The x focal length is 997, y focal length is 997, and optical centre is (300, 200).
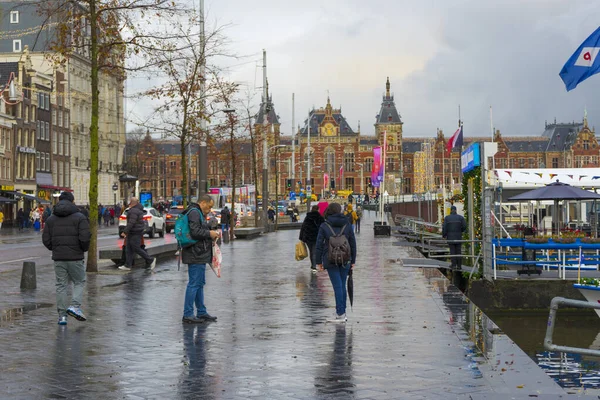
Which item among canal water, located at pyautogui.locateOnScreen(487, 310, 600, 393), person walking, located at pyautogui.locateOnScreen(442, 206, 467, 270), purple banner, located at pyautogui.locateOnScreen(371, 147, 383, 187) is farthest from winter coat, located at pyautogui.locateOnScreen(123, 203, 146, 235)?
purple banner, located at pyautogui.locateOnScreen(371, 147, 383, 187)

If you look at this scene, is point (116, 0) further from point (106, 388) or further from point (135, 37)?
point (106, 388)

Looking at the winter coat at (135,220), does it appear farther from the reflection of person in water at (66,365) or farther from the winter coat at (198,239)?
the reflection of person in water at (66,365)

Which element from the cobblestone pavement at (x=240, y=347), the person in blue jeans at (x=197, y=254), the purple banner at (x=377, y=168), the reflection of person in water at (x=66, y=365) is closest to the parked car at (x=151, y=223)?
the purple banner at (x=377, y=168)

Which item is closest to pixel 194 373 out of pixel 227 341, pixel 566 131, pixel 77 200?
pixel 227 341

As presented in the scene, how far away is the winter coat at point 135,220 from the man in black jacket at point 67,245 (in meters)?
9.76

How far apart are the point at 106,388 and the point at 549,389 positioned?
396 cm

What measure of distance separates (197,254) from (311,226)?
10.5m

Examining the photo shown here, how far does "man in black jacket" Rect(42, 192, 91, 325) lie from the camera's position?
44.9ft

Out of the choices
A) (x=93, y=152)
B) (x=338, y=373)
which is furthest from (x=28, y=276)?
(x=338, y=373)

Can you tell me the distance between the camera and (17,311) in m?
15.3

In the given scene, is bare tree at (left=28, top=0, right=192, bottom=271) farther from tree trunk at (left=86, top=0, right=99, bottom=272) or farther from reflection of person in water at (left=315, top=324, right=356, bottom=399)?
reflection of person in water at (left=315, top=324, right=356, bottom=399)

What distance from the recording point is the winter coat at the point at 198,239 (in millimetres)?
13672

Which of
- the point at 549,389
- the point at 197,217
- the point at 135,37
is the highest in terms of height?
the point at 135,37

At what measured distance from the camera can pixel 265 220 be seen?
57781mm
